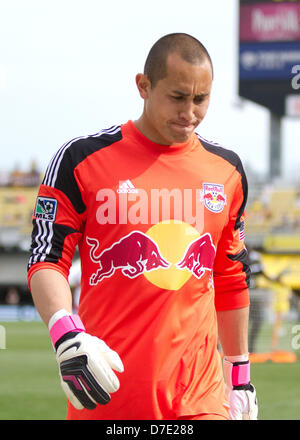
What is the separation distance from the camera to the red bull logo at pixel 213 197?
3.26 m

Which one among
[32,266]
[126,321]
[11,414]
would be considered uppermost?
[32,266]

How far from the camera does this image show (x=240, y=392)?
363 centimetres

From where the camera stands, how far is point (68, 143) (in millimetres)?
3207

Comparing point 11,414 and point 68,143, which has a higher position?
point 68,143

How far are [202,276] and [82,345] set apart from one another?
2.13 feet

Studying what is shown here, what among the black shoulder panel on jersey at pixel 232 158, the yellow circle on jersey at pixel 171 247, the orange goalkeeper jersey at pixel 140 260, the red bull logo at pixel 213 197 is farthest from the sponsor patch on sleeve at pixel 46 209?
the black shoulder panel on jersey at pixel 232 158

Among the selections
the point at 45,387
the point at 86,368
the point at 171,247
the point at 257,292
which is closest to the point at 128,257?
the point at 171,247

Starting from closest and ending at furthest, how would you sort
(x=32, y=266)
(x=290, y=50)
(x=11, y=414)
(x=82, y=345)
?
1. (x=82, y=345)
2. (x=32, y=266)
3. (x=11, y=414)
4. (x=290, y=50)

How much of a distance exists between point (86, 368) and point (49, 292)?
1.11 ft

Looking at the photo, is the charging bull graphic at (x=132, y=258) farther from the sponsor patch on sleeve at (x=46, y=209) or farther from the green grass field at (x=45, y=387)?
the green grass field at (x=45, y=387)

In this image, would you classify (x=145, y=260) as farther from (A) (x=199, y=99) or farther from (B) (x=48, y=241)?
(A) (x=199, y=99)

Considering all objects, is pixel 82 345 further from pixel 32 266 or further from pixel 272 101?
pixel 272 101

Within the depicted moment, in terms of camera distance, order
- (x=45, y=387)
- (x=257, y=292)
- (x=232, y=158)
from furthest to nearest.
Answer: (x=257, y=292)
(x=45, y=387)
(x=232, y=158)
